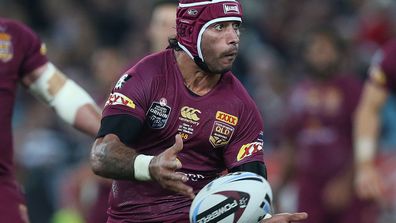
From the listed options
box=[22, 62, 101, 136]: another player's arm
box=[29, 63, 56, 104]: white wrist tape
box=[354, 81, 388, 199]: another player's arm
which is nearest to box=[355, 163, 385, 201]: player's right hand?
box=[354, 81, 388, 199]: another player's arm

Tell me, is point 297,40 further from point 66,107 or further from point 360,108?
point 66,107

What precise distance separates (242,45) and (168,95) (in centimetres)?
1038

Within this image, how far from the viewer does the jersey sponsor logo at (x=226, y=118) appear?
6.93m

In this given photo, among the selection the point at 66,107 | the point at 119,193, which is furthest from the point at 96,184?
the point at 119,193

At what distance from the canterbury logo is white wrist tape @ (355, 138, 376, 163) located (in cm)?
402

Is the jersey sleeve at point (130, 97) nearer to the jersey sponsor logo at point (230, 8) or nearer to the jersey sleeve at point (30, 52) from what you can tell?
the jersey sponsor logo at point (230, 8)

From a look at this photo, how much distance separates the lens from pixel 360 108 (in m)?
10.9

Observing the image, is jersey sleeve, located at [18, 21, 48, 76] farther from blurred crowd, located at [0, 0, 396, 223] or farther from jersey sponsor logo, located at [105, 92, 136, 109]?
blurred crowd, located at [0, 0, 396, 223]

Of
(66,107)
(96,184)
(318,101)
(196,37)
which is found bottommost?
(96,184)

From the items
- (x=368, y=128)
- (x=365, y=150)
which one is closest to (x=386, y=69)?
(x=368, y=128)

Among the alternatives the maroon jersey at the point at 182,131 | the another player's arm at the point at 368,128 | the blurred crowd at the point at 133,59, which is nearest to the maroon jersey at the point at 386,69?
the another player's arm at the point at 368,128

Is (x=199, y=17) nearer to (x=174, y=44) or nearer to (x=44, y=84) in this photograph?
(x=174, y=44)

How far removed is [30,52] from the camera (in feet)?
25.8

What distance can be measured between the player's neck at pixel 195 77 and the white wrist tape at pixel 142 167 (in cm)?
66
